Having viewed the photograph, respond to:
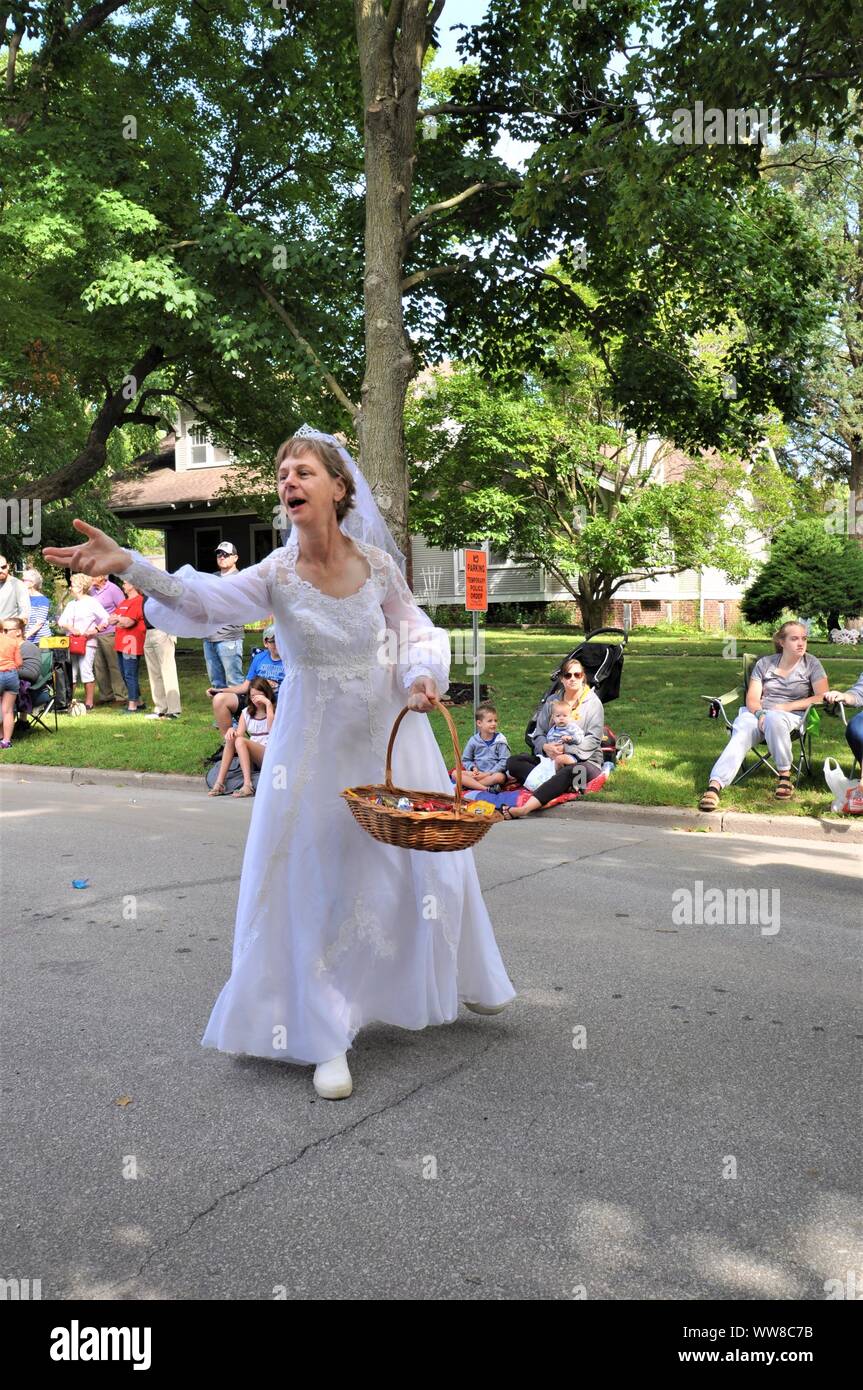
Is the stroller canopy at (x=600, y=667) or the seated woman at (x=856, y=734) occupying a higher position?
the stroller canopy at (x=600, y=667)

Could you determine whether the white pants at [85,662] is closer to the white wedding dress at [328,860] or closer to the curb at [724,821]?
the curb at [724,821]

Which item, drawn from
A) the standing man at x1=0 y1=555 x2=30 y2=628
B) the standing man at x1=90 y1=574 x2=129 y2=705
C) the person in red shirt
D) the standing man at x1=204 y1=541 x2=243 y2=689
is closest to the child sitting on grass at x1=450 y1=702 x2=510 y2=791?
the standing man at x1=204 y1=541 x2=243 y2=689

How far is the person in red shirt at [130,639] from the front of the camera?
16.9m

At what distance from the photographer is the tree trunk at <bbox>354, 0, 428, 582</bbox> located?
1440 centimetres

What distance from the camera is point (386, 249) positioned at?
1461cm

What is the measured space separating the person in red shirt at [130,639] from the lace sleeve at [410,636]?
1270 centimetres

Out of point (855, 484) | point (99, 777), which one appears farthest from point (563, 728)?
point (855, 484)

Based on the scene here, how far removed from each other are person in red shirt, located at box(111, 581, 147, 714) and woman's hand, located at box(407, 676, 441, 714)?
513 inches

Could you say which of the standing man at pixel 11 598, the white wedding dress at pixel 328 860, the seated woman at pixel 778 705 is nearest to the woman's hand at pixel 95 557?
the white wedding dress at pixel 328 860

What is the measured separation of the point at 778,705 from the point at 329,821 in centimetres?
751

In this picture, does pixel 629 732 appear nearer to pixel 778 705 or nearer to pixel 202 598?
pixel 778 705

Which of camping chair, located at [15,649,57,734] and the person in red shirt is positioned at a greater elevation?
the person in red shirt

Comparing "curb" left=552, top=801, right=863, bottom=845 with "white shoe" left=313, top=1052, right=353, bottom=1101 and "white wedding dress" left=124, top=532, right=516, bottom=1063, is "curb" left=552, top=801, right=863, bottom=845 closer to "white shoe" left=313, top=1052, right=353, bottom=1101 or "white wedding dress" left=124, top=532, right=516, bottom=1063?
"white wedding dress" left=124, top=532, right=516, bottom=1063
